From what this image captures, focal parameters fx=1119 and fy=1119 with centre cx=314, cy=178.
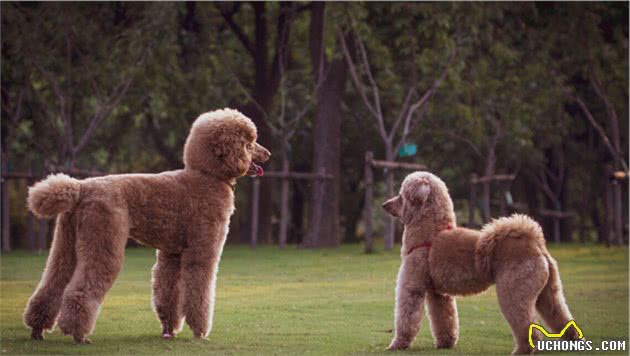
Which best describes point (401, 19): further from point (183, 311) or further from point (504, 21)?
point (183, 311)

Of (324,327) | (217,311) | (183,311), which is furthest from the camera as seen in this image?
(217,311)

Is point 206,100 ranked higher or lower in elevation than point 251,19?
lower

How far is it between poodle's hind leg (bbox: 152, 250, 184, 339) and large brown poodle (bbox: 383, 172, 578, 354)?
2497 millimetres

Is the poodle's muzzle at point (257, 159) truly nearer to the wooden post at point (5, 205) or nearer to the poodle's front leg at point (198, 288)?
the poodle's front leg at point (198, 288)

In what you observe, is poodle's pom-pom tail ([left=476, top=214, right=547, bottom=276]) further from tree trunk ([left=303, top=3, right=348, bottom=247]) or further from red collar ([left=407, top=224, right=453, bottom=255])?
tree trunk ([left=303, top=3, right=348, bottom=247])

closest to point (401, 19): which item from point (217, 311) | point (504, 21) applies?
point (504, 21)

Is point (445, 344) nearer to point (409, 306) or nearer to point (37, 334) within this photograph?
point (409, 306)

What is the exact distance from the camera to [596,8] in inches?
1427

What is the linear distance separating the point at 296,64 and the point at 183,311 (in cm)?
3277

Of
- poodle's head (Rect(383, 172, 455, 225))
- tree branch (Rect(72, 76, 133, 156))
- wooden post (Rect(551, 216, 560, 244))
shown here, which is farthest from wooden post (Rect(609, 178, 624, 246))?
poodle's head (Rect(383, 172, 455, 225))

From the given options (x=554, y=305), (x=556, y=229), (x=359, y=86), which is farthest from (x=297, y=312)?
(x=556, y=229)

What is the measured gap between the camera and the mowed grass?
12.1m

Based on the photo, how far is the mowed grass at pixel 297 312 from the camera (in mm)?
12062

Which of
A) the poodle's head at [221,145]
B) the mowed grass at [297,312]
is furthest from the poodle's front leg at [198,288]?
the poodle's head at [221,145]
